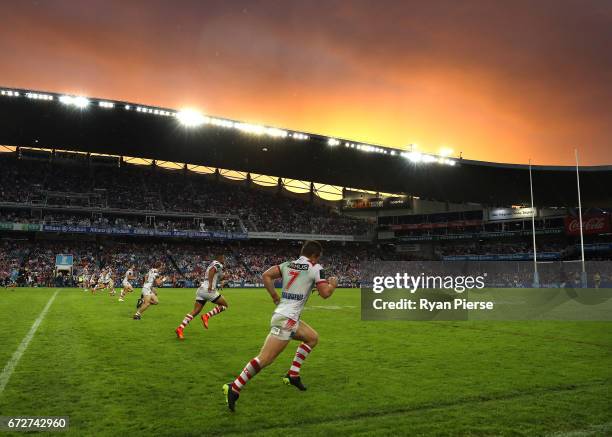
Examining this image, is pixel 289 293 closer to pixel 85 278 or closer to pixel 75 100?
pixel 85 278

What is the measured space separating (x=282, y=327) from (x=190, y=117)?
1722 inches

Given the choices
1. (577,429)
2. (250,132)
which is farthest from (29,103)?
(577,429)

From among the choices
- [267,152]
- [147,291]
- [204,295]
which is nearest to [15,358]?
[204,295]

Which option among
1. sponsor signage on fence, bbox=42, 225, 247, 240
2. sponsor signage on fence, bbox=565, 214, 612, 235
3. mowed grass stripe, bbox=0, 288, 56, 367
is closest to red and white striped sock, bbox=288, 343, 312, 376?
mowed grass stripe, bbox=0, 288, 56, 367

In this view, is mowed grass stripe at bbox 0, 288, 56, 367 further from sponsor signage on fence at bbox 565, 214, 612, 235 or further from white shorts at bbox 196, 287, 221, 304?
sponsor signage on fence at bbox 565, 214, 612, 235

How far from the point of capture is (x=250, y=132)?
5262 cm

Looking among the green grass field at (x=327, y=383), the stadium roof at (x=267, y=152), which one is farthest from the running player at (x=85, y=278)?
the green grass field at (x=327, y=383)

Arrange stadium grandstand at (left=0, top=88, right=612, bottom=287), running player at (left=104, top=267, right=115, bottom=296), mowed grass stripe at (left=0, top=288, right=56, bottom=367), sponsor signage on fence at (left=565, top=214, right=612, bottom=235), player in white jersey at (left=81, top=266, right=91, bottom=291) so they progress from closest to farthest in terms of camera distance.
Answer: mowed grass stripe at (left=0, top=288, right=56, bottom=367) → running player at (left=104, top=267, right=115, bottom=296) → player in white jersey at (left=81, top=266, right=91, bottom=291) → stadium grandstand at (left=0, top=88, right=612, bottom=287) → sponsor signage on fence at (left=565, top=214, right=612, bottom=235)

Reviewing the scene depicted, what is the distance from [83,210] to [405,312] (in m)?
44.8

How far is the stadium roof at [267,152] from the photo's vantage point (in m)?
47.9

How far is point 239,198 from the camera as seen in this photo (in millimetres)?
69312

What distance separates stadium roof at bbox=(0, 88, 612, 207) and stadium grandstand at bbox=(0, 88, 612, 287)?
0.70ft

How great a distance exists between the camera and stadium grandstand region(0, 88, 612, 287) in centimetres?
5097

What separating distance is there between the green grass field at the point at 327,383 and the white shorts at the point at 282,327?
3.13 ft
